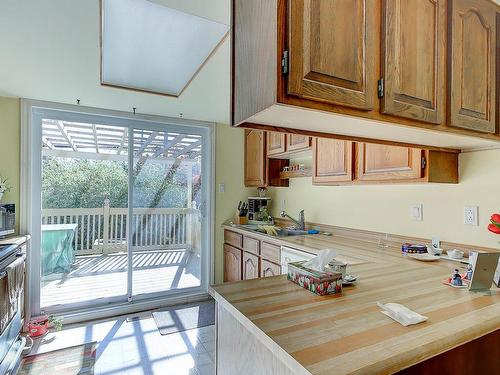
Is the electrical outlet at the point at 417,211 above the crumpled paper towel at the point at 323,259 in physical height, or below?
above

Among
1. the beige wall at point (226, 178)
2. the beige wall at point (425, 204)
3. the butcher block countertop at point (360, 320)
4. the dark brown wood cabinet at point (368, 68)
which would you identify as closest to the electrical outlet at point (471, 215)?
the beige wall at point (425, 204)

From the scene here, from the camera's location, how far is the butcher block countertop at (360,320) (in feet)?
2.16

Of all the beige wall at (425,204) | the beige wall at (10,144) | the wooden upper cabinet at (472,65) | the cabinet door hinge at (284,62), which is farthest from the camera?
the beige wall at (10,144)

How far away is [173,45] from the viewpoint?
5.74 ft

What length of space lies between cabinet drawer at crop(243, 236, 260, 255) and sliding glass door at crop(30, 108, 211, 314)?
2.34ft

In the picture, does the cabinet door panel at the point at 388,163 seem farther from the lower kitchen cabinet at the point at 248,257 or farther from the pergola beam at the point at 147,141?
the pergola beam at the point at 147,141

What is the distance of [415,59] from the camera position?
1096mm

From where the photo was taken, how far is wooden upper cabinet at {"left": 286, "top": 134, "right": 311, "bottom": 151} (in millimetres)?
2669

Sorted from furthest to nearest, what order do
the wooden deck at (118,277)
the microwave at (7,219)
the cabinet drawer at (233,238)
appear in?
the cabinet drawer at (233,238) → the wooden deck at (118,277) → the microwave at (7,219)

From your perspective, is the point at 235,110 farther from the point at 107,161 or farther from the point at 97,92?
the point at 107,161

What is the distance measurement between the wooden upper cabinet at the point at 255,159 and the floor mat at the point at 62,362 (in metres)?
2.25

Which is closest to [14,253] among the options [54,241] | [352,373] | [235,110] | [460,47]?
[54,241]

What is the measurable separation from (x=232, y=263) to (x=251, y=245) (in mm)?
571

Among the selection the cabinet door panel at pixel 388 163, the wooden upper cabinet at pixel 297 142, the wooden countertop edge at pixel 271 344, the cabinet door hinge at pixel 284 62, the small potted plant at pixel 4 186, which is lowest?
the wooden countertop edge at pixel 271 344
